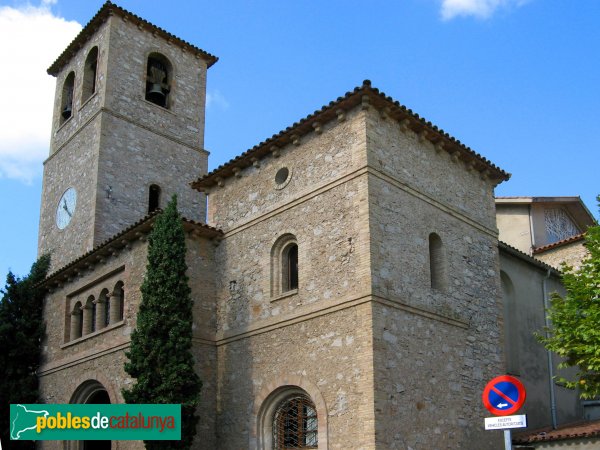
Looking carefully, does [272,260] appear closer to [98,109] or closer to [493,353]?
[493,353]

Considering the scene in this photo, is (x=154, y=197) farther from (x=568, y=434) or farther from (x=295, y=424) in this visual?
(x=568, y=434)

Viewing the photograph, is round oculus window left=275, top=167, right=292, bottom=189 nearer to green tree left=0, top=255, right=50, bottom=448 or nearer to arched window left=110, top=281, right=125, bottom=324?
arched window left=110, top=281, right=125, bottom=324

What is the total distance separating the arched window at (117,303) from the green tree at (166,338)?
2.97 metres

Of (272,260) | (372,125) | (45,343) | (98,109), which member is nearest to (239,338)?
(272,260)

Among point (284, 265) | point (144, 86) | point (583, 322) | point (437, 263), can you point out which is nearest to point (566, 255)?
point (437, 263)

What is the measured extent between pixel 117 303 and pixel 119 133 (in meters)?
8.02

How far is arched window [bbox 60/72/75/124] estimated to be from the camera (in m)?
27.9

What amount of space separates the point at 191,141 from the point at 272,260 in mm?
11618

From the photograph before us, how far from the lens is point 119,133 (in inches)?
976

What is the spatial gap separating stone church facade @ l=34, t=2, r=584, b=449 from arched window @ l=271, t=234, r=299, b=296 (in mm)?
45

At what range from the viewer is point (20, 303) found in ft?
73.0

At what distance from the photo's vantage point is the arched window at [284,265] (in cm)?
1619

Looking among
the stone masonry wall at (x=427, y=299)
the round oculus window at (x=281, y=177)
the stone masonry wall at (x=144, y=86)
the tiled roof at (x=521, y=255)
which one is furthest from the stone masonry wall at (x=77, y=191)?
the tiled roof at (x=521, y=255)

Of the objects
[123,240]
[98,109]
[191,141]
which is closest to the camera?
[123,240]
